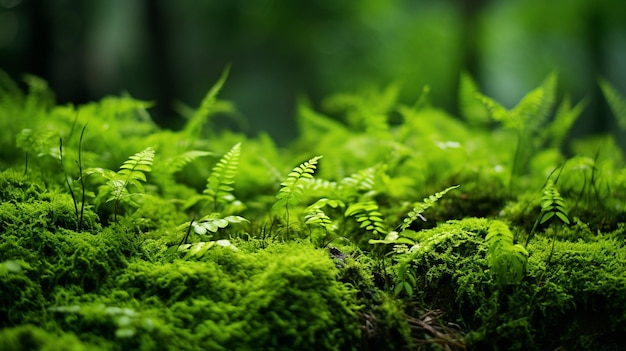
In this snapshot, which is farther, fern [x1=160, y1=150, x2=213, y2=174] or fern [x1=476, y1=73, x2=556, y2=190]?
fern [x1=476, y1=73, x2=556, y2=190]

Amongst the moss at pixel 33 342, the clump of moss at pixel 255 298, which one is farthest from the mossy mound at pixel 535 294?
the moss at pixel 33 342

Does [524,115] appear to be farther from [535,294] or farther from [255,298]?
[255,298]

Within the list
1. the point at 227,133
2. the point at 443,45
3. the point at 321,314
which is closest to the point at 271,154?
the point at 227,133

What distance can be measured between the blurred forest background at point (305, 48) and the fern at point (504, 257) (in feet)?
29.9

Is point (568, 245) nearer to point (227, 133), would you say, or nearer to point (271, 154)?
point (271, 154)

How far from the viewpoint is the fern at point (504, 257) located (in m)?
2.06

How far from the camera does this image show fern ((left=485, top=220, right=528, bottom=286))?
206cm

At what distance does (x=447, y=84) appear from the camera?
549 inches

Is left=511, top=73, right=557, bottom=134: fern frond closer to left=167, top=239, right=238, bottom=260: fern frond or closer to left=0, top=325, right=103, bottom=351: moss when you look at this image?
left=167, top=239, right=238, bottom=260: fern frond

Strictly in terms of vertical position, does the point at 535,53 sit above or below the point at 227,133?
above

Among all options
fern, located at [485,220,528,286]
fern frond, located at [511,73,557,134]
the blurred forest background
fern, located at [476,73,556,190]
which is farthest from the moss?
the blurred forest background

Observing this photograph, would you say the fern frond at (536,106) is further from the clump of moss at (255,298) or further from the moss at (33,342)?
the moss at (33,342)

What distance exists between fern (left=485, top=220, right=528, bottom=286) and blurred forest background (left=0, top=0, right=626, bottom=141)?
9.11 m

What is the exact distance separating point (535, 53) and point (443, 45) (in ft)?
10.7
